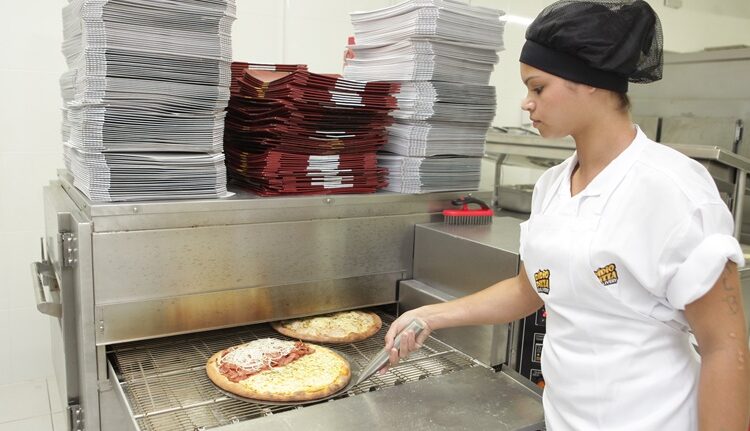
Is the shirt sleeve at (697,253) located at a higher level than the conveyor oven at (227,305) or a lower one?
higher

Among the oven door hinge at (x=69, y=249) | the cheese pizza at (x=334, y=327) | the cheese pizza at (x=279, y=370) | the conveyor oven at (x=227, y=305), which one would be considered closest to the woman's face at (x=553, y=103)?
the conveyor oven at (x=227, y=305)

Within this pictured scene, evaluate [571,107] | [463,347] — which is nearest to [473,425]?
[463,347]

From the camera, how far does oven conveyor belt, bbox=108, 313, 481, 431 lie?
1312mm

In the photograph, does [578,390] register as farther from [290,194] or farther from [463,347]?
[290,194]

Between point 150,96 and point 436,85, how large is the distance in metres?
0.91

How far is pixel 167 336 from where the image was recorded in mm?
1690

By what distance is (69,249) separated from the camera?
5.24 ft

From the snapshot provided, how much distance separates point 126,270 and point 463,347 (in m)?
0.95

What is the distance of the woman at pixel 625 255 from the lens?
0.98m

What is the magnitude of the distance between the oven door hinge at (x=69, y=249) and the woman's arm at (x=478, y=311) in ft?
2.73

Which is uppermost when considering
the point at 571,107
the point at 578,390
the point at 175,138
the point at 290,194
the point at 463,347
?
the point at 571,107

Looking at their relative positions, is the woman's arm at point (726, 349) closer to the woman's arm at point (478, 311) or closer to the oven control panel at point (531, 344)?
the woman's arm at point (478, 311)

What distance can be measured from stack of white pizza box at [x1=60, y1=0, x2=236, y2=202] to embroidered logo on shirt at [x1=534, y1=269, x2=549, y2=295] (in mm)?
935

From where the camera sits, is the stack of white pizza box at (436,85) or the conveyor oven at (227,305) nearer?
the conveyor oven at (227,305)
